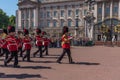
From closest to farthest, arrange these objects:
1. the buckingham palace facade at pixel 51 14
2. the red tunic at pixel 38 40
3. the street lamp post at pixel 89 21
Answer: the red tunic at pixel 38 40, the street lamp post at pixel 89 21, the buckingham palace facade at pixel 51 14

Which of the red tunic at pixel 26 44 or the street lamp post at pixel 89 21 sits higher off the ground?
the street lamp post at pixel 89 21

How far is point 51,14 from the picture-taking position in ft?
359

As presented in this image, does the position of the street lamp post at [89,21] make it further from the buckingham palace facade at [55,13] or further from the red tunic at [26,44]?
the red tunic at [26,44]

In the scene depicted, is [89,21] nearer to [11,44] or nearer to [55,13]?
[55,13]

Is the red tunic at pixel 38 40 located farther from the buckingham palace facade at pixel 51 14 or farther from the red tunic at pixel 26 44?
the buckingham palace facade at pixel 51 14

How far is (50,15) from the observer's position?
10962 cm

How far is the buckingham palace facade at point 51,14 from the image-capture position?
10400cm

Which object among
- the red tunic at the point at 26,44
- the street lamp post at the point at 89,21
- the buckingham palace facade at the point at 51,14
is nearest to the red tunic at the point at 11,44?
the red tunic at the point at 26,44

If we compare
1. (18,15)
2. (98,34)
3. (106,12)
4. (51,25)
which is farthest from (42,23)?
(98,34)

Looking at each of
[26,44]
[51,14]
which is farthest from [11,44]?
[51,14]

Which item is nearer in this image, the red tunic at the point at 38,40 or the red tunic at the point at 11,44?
the red tunic at the point at 11,44

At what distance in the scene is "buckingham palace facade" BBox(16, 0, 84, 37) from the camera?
104 metres

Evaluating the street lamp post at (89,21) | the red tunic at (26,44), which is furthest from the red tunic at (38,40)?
the street lamp post at (89,21)

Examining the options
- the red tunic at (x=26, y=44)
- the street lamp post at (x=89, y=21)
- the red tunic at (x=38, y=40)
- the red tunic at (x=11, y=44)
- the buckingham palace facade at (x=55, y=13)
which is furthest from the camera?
the buckingham palace facade at (x=55, y=13)
